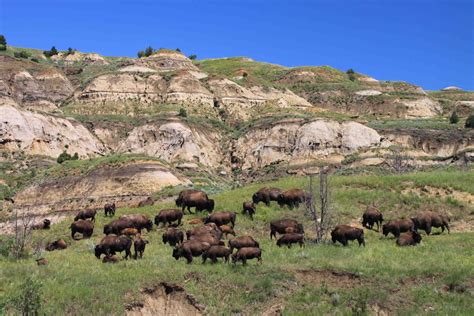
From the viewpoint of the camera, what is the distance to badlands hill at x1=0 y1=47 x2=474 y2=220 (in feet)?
219

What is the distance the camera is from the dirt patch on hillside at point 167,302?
20391mm

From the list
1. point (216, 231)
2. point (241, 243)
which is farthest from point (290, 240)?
point (216, 231)

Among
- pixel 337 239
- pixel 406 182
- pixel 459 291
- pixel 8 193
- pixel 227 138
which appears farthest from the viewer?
pixel 227 138

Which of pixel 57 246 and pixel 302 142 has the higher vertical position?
pixel 302 142

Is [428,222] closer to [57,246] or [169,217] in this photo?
[169,217]

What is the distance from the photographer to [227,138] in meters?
97.1

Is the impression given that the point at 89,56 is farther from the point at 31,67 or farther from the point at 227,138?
the point at 227,138

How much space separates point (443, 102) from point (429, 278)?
4715 inches

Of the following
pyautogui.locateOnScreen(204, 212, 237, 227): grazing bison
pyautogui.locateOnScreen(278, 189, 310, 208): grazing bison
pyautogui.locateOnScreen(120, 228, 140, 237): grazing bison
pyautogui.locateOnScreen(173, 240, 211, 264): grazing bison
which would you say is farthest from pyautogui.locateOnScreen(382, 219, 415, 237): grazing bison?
pyautogui.locateOnScreen(120, 228, 140, 237): grazing bison

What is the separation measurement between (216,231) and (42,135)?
2433 inches

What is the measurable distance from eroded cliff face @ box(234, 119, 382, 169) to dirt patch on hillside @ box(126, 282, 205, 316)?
2601 inches

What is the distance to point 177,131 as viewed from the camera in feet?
295

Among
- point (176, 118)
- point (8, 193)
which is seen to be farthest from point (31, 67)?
point (8, 193)

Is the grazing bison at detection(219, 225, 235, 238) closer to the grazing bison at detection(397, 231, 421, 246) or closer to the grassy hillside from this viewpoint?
the grassy hillside
